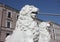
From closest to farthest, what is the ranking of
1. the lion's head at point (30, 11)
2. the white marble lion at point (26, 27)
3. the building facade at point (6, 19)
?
1. the white marble lion at point (26, 27)
2. the lion's head at point (30, 11)
3. the building facade at point (6, 19)

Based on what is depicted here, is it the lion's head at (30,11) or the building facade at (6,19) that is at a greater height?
the lion's head at (30,11)

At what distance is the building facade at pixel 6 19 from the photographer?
1297cm

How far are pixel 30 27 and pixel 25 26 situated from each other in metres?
0.08

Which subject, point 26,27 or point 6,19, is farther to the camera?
point 6,19

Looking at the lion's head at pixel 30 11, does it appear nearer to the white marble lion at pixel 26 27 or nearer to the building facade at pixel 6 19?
the white marble lion at pixel 26 27

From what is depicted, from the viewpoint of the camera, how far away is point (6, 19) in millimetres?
13391

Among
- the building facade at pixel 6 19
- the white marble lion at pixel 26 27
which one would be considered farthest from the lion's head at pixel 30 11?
the building facade at pixel 6 19

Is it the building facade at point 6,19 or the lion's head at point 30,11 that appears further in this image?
the building facade at point 6,19

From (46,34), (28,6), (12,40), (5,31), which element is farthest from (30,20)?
(5,31)

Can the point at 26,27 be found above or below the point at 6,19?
above

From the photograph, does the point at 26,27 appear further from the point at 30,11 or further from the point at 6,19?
the point at 6,19

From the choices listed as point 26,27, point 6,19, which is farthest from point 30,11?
point 6,19

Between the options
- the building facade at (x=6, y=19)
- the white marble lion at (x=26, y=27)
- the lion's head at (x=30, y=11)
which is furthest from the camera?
the building facade at (x=6, y=19)

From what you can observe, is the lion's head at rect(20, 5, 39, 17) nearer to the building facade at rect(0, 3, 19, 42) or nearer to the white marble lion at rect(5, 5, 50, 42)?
the white marble lion at rect(5, 5, 50, 42)
